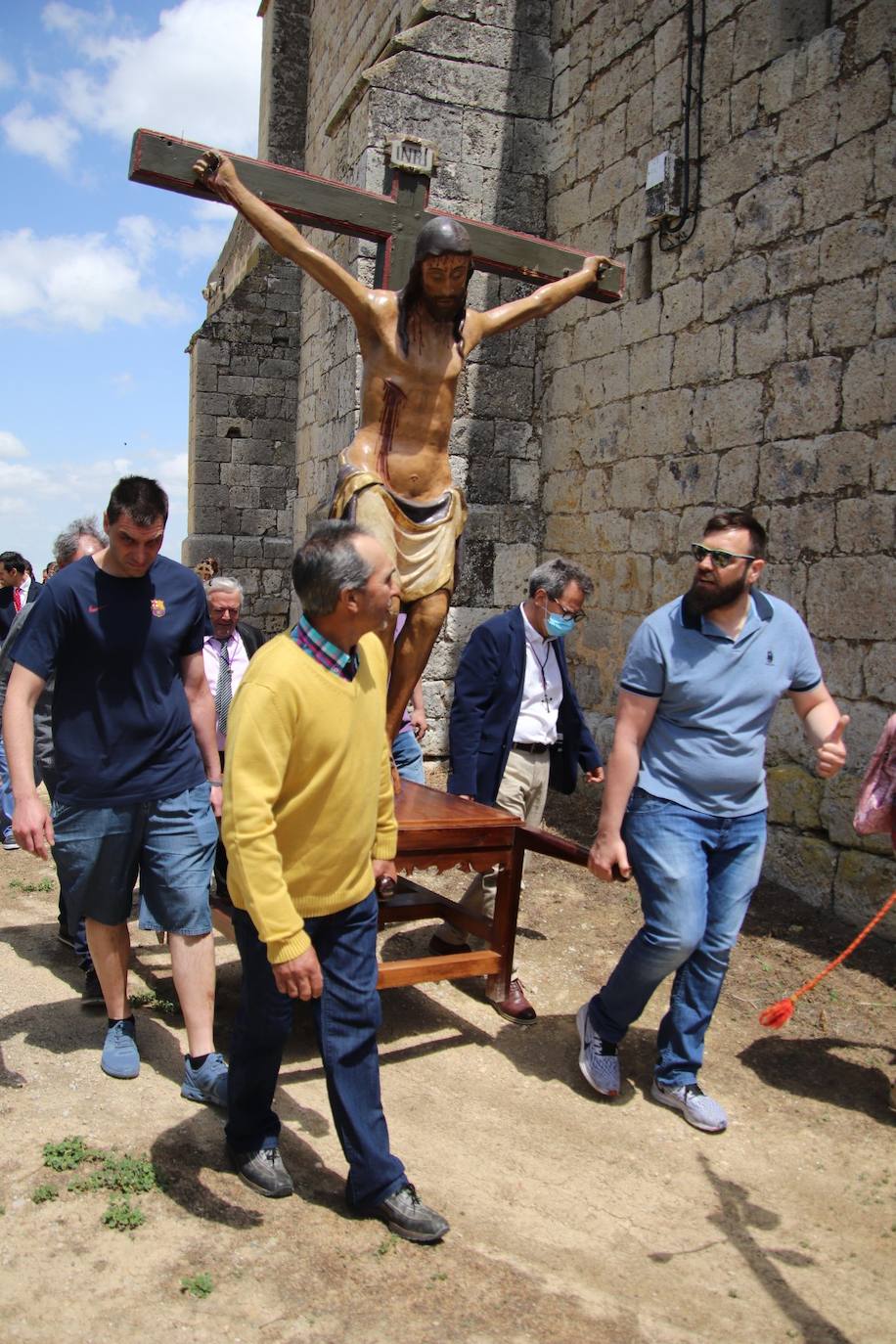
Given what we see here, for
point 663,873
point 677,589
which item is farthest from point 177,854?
point 677,589

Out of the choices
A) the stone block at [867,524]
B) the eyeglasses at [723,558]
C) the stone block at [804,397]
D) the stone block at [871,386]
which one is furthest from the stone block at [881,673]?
the eyeglasses at [723,558]

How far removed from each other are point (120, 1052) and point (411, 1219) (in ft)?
4.27

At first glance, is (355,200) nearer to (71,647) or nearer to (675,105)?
(71,647)

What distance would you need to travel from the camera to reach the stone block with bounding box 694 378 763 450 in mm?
5977

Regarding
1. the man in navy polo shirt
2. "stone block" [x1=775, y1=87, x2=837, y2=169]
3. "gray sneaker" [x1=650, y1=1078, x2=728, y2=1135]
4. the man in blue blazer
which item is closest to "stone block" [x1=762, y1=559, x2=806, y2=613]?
the man in blue blazer

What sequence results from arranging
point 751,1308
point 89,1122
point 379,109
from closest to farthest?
point 751,1308 < point 89,1122 < point 379,109

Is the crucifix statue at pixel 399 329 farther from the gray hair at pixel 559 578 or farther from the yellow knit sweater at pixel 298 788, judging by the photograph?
the yellow knit sweater at pixel 298 788

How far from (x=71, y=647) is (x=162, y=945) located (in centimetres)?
207

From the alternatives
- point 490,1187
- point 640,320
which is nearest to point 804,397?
point 640,320

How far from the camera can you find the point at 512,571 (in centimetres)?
823

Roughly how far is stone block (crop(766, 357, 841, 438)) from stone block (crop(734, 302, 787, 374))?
0.11 m

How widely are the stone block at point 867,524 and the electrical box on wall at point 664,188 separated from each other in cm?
240

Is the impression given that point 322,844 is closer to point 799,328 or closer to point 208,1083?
point 208,1083

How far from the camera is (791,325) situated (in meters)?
5.70
